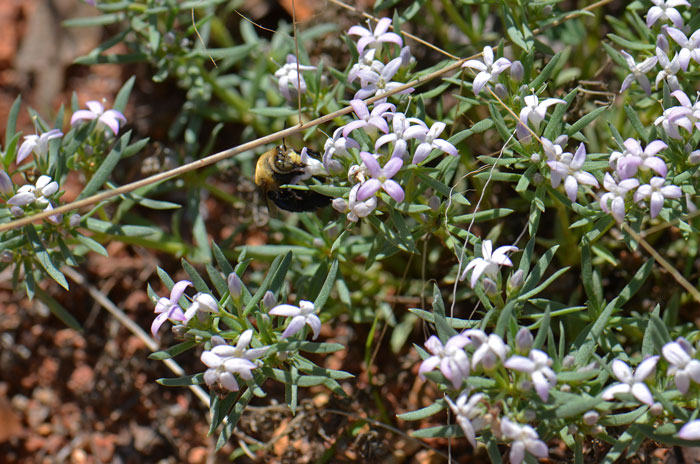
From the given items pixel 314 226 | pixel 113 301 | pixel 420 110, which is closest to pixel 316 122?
pixel 420 110

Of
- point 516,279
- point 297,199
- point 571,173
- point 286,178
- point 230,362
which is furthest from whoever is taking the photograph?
point 297,199

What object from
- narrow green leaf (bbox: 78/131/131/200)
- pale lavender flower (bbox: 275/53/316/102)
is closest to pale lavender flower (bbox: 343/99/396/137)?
pale lavender flower (bbox: 275/53/316/102)

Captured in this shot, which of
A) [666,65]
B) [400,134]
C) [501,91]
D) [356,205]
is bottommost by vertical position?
[356,205]

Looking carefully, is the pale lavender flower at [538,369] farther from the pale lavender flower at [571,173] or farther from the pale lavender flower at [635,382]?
the pale lavender flower at [571,173]

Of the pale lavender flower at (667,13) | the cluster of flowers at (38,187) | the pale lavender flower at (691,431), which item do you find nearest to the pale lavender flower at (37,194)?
the cluster of flowers at (38,187)

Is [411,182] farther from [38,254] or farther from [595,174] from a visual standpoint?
[38,254]

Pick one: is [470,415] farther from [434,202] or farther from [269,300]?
[434,202]

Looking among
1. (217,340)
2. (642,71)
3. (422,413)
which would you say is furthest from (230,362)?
(642,71)
